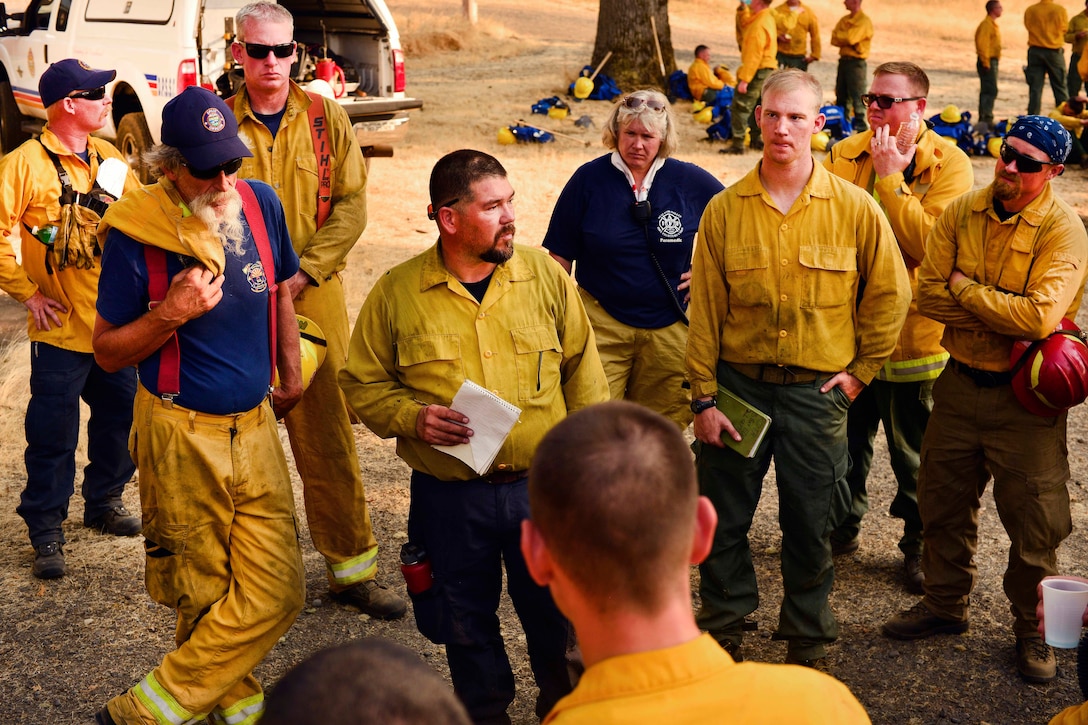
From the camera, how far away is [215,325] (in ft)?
12.0

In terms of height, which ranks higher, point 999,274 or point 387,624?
point 999,274

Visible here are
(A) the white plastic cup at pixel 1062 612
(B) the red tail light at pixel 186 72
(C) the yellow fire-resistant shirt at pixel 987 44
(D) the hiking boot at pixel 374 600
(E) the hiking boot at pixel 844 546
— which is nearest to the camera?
(A) the white plastic cup at pixel 1062 612

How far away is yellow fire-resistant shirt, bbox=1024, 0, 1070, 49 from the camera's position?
16.7 meters

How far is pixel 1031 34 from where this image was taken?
673 inches

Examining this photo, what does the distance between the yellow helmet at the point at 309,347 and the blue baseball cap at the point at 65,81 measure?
5.46ft

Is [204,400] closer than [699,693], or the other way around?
[699,693]

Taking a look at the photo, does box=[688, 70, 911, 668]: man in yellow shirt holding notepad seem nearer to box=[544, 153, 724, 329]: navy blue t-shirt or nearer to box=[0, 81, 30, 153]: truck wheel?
box=[544, 153, 724, 329]: navy blue t-shirt

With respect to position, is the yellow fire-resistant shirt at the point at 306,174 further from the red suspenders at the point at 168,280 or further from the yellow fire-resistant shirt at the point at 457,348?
the yellow fire-resistant shirt at the point at 457,348

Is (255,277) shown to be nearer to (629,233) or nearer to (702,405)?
(702,405)

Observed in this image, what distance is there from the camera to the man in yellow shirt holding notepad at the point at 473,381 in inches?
146

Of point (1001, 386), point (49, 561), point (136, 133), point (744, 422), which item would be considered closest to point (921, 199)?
point (1001, 386)

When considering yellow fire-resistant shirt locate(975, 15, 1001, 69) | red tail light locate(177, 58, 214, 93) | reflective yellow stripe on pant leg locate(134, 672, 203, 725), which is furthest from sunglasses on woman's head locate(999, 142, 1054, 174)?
yellow fire-resistant shirt locate(975, 15, 1001, 69)

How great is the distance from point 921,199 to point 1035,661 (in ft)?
6.59

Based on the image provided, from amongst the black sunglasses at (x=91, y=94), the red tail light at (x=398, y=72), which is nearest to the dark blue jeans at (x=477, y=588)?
the black sunglasses at (x=91, y=94)
